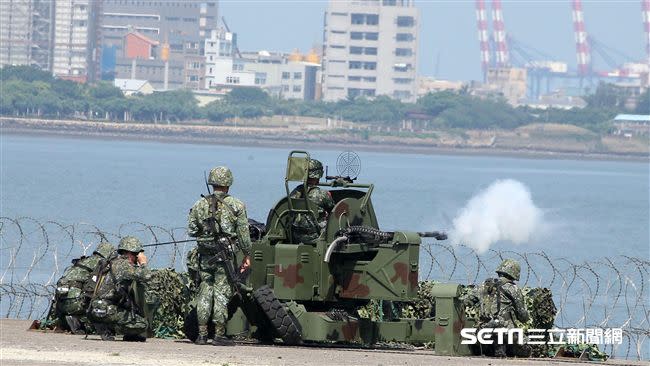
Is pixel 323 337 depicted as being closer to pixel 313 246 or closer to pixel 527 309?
pixel 313 246

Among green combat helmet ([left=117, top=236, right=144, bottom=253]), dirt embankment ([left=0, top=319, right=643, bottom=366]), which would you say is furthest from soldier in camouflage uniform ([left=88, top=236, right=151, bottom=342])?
Answer: dirt embankment ([left=0, top=319, right=643, bottom=366])

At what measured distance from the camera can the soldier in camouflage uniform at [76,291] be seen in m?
23.0

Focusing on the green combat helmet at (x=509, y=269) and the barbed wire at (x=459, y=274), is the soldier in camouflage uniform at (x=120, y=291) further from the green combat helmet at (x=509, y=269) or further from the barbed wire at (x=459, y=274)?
the barbed wire at (x=459, y=274)

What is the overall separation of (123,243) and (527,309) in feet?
18.1

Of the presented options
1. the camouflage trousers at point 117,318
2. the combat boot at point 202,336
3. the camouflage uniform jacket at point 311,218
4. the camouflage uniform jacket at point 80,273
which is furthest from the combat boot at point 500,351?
the camouflage uniform jacket at point 80,273

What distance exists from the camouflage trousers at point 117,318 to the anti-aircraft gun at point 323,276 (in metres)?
1.41

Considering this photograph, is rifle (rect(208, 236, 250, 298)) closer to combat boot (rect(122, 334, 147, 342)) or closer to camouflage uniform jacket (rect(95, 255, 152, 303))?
camouflage uniform jacket (rect(95, 255, 152, 303))

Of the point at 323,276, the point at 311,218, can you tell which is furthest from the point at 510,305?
the point at 311,218

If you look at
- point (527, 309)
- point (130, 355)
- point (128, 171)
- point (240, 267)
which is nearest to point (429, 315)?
point (527, 309)

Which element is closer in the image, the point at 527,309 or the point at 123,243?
the point at 123,243

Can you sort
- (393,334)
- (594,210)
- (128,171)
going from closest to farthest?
(393,334) → (594,210) → (128,171)

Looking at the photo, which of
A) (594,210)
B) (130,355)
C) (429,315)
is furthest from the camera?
(594,210)

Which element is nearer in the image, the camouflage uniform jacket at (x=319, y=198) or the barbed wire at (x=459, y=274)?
the camouflage uniform jacket at (x=319, y=198)

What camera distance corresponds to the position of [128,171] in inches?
5723
